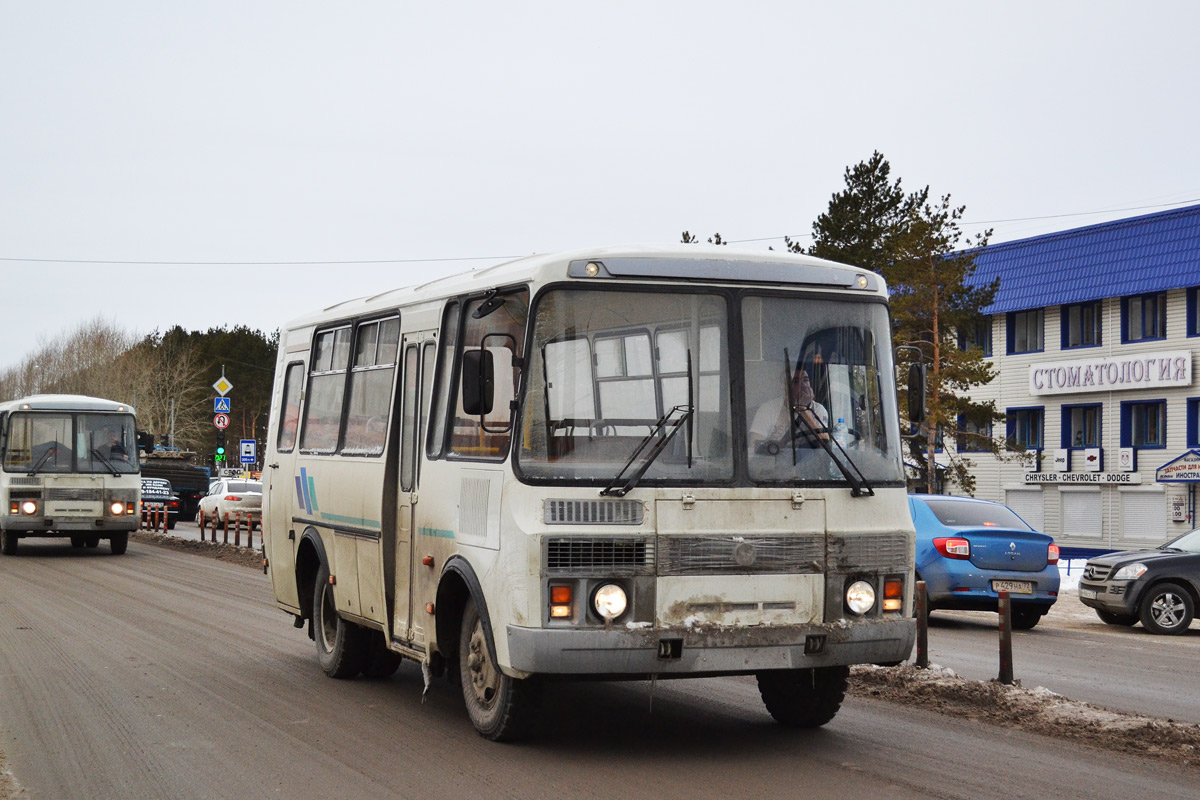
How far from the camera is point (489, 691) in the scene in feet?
27.8

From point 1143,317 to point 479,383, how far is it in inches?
1683

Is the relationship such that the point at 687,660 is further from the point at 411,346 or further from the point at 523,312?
the point at 411,346

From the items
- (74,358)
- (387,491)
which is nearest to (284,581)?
(387,491)

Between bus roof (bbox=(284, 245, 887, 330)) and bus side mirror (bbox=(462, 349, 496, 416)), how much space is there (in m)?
0.55

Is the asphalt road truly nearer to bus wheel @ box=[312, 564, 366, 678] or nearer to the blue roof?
bus wheel @ box=[312, 564, 366, 678]

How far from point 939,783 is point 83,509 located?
23343 millimetres

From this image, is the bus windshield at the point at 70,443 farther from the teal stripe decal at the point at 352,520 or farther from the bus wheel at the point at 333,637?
the teal stripe decal at the point at 352,520

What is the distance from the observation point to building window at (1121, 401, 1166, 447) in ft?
153

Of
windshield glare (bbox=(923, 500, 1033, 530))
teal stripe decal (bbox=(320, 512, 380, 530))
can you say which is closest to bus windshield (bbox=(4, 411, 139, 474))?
windshield glare (bbox=(923, 500, 1033, 530))

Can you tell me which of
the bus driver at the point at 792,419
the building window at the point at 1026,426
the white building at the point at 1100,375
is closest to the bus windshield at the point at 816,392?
the bus driver at the point at 792,419

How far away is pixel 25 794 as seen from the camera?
729 centimetres

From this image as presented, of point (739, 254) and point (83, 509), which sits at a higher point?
point (739, 254)

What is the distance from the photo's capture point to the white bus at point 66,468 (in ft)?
89.7

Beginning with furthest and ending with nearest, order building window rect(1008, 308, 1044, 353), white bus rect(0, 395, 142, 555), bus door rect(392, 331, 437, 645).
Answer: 1. building window rect(1008, 308, 1044, 353)
2. white bus rect(0, 395, 142, 555)
3. bus door rect(392, 331, 437, 645)
